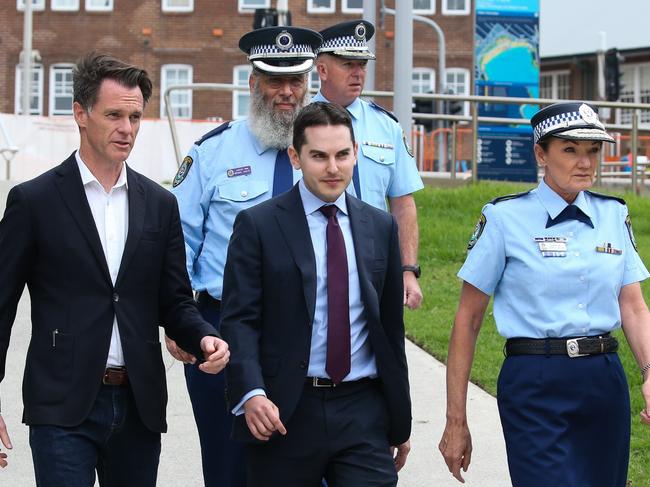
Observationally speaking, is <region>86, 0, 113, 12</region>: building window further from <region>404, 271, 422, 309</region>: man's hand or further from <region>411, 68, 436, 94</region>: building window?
<region>404, 271, 422, 309</region>: man's hand

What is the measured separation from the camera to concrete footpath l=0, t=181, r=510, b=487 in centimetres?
759

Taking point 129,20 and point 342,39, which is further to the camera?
point 129,20

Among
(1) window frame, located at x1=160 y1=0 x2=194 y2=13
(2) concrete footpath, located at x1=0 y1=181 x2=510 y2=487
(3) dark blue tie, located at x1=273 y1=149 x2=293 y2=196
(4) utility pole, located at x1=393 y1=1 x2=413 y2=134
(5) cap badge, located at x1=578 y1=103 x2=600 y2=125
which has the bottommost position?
(2) concrete footpath, located at x1=0 y1=181 x2=510 y2=487

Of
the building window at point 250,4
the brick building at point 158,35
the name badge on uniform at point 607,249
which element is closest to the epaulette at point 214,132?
the name badge on uniform at point 607,249

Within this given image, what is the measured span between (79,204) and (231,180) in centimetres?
128

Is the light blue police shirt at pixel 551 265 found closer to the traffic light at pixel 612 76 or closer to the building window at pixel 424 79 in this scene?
the traffic light at pixel 612 76

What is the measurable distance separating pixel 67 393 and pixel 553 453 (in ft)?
5.70

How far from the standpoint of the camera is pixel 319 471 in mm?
4730

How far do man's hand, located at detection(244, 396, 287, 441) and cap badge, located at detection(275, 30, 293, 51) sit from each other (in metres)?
1.84

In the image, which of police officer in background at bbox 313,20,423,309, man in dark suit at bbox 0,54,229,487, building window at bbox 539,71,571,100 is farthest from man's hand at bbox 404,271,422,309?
building window at bbox 539,71,571,100

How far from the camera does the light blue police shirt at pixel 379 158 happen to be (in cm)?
607

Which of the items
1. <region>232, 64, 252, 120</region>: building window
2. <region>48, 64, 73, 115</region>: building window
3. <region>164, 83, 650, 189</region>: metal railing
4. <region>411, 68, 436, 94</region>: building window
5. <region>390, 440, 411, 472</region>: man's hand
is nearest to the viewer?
<region>390, 440, 411, 472</region>: man's hand

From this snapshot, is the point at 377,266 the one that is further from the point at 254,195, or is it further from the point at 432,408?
the point at 432,408

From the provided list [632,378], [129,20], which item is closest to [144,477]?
[632,378]
